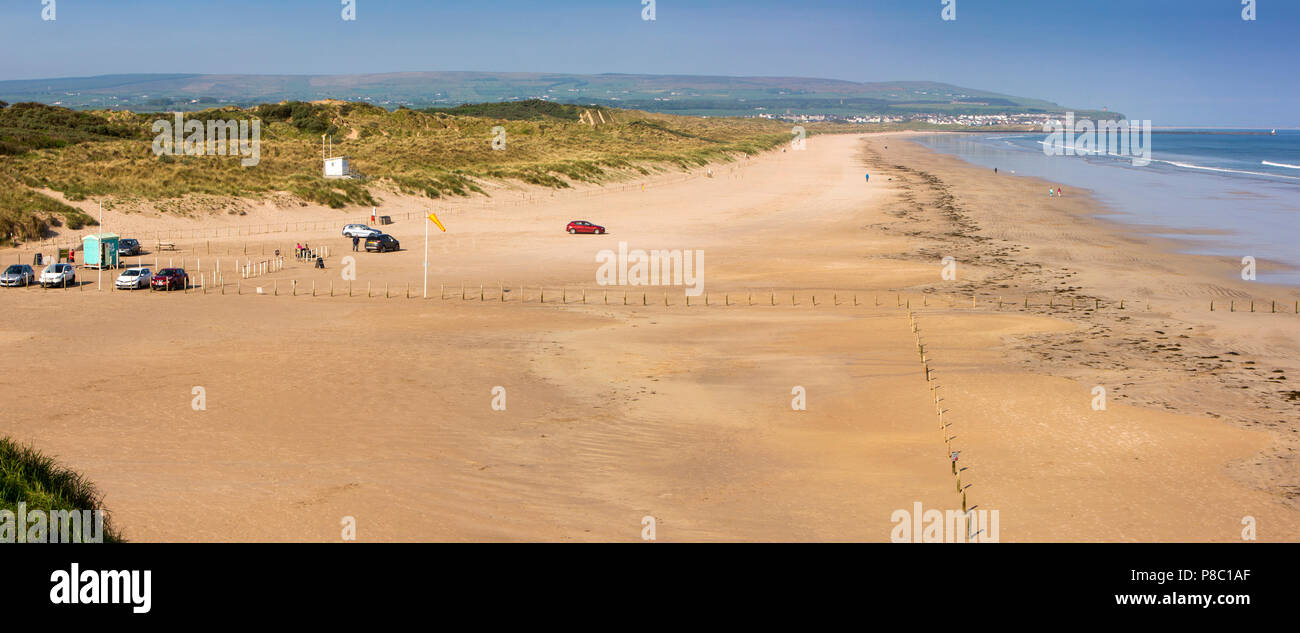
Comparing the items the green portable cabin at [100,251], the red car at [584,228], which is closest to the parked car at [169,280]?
the green portable cabin at [100,251]

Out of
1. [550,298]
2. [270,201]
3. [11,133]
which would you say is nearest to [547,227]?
[270,201]

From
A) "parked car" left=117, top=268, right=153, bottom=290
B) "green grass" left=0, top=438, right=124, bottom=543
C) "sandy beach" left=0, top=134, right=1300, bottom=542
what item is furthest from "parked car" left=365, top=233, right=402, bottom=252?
"green grass" left=0, top=438, right=124, bottom=543

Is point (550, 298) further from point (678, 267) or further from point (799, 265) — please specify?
point (799, 265)

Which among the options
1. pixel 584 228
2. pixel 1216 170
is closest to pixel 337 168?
pixel 584 228

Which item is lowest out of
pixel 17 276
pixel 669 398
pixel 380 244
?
pixel 669 398

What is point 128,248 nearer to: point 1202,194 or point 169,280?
point 169,280

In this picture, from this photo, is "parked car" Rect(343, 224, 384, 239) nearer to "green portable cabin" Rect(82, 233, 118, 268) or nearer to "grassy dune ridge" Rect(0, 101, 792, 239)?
"grassy dune ridge" Rect(0, 101, 792, 239)
